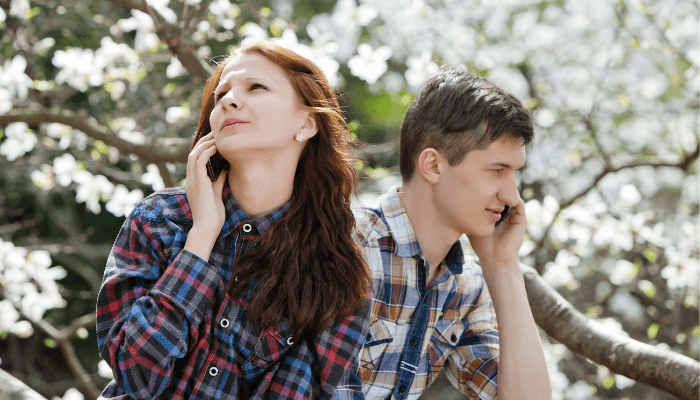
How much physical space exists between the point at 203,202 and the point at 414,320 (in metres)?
0.78

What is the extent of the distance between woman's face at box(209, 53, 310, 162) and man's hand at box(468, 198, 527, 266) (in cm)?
76

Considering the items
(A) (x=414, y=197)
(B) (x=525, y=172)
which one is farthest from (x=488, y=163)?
(B) (x=525, y=172)

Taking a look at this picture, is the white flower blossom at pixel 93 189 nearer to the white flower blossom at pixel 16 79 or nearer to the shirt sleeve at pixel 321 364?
the white flower blossom at pixel 16 79

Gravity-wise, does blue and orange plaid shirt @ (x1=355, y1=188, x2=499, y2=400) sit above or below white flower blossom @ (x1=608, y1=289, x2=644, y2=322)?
above

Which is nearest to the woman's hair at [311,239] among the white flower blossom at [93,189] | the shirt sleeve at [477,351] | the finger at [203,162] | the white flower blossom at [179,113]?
the finger at [203,162]

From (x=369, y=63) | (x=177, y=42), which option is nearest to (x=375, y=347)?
(x=177, y=42)

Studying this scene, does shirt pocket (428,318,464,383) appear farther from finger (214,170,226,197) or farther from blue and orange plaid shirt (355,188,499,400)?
finger (214,170,226,197)

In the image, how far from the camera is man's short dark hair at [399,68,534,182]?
5.78 ft

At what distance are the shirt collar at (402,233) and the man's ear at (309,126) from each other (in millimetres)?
424

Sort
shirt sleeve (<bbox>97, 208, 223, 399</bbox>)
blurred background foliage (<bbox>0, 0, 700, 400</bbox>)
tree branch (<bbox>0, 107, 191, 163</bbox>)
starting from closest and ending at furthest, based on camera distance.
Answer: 1. shirt sleeve (<bbox>97, 208, 223, 399</bbox>)
2. tree branch (<bbox>0, 107, 191, 163</bbox>)
3. blurred background foliage (<bbox>0, 0, 700, 400</bbox>)

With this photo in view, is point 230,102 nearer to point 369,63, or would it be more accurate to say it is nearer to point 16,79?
point 369,63

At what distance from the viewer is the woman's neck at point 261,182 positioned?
58.9 inches

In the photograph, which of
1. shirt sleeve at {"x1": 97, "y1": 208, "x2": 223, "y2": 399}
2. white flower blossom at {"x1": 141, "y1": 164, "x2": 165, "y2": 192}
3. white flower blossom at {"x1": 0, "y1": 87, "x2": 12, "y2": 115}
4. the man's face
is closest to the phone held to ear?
shirt sleeve at {"x1": 97, "y1": 208, "x2": 223, "y2": 399}

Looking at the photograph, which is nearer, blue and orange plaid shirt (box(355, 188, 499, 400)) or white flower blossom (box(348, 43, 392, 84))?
blue and orange plaid shirt (box(355, 188, 499, 400))
